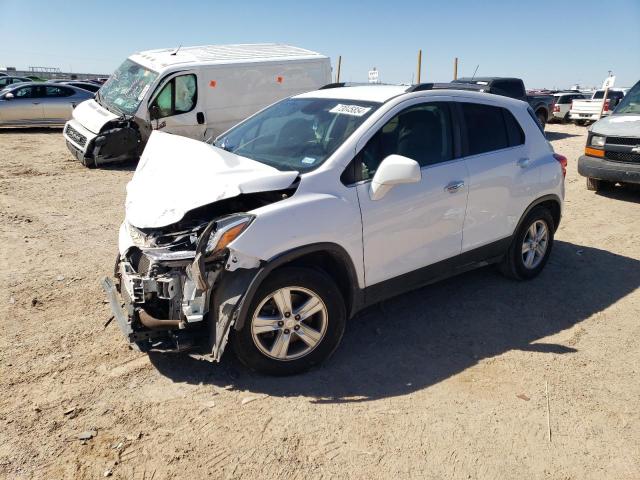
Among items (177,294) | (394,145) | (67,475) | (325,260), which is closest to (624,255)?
(394,145)

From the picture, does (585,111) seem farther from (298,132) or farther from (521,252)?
(298,132)

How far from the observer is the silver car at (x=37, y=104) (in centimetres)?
1606

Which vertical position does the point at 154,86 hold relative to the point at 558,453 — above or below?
above

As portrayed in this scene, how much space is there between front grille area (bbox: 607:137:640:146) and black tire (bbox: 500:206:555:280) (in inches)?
157

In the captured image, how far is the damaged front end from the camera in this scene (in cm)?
313

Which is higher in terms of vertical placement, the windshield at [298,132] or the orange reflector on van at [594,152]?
the windshield at [298,132]

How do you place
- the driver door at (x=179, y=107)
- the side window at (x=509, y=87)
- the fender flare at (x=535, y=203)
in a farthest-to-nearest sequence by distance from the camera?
1. the side window at (x=509, y=87)
2. the driver door at (x=179, y=107)
3. the fender flare at (x=535, y=203)

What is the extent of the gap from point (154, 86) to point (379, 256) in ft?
27.2

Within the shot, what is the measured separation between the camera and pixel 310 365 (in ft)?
11.6

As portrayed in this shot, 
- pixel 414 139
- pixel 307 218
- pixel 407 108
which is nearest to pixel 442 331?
pixel 414 139

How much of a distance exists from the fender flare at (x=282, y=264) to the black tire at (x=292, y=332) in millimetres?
72

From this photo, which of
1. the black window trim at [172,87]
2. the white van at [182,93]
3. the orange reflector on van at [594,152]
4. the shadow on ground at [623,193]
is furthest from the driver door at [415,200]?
the black window trim at [172,87]

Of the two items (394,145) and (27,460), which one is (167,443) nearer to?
(27,460)

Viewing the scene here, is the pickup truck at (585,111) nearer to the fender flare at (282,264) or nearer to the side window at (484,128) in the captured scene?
the side window at (484,128)
